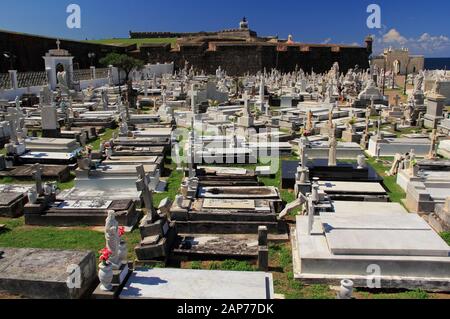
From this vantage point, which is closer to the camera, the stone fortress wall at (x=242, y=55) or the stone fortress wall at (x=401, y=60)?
the stone fortress wall at (x=242, y=55)

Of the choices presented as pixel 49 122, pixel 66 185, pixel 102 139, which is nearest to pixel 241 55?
pixel 102 139

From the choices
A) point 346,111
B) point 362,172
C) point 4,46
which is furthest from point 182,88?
point 362,172

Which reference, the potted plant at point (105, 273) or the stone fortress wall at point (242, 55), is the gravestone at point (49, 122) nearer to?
the potted plant at point (105, 273)

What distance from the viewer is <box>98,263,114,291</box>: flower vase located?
5.25 m

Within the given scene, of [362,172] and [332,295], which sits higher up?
[362,172]

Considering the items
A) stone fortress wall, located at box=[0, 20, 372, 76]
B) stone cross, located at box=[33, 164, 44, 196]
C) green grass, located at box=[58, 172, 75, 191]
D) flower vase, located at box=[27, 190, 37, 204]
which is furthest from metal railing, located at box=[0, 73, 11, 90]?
stone fortress wall, located at box=[0, 20, 372, 76]

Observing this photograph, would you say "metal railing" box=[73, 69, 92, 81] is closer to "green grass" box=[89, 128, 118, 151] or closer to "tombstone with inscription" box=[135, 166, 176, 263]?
"green grass" box=[89, 128, 118, 151]

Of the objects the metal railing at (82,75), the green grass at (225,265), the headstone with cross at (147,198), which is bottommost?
the green grass at (225,265)

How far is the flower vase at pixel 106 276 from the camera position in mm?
5254

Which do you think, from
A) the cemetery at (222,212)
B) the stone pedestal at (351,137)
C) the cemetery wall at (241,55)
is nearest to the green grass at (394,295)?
the cemetery at (222,212)

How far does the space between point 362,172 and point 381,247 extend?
4.53 metres
